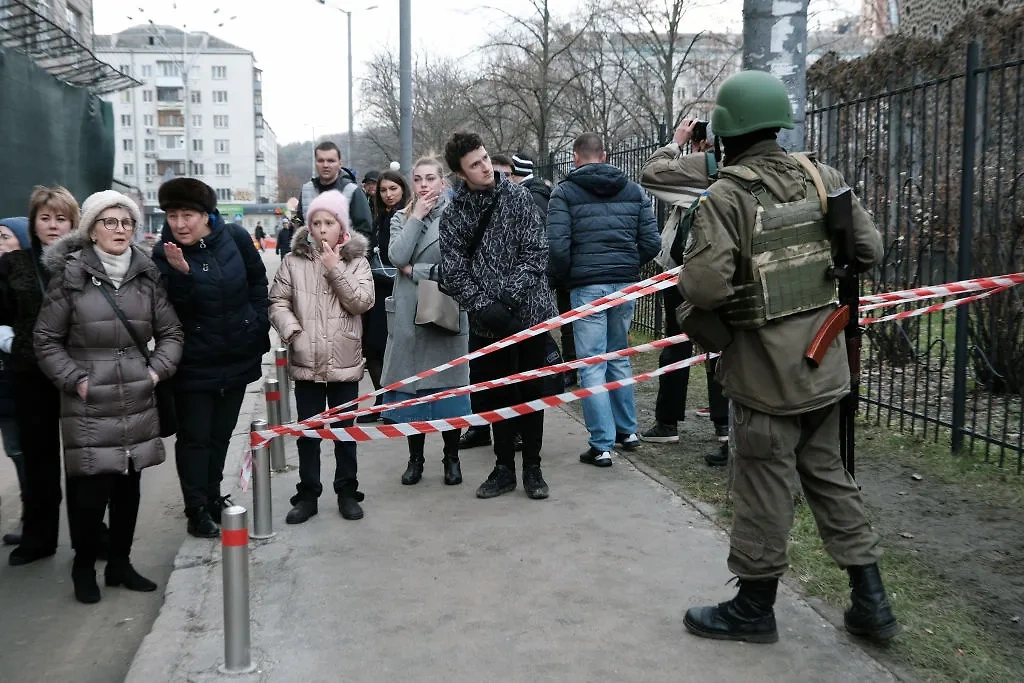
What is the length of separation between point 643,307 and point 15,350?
8.89 metres

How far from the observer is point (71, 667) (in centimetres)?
413

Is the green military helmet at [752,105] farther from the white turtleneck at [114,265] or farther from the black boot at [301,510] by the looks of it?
the black boot at [301,510]

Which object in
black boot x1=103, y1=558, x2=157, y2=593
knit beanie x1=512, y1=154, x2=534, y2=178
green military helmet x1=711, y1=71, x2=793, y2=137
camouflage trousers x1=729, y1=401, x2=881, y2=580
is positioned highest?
knit beanie x1=512, y1=154, x2=534, y2=178

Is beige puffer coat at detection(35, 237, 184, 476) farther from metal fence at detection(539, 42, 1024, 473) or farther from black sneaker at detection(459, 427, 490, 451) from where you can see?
metal fence at detection(539, 42, 1024, 473)

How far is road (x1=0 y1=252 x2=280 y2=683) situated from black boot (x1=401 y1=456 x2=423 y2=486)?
1.39 meters

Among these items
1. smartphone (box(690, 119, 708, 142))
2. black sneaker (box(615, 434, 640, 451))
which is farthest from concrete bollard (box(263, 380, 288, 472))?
smartphone (box(690, 119, 708, 142))

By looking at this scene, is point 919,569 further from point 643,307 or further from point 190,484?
point 643,307

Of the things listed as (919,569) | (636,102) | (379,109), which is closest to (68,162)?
(919,569)

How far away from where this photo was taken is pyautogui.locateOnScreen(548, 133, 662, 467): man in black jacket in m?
6.60

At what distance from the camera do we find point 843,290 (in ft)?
12.3

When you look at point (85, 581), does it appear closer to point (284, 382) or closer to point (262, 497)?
point (262, 497)

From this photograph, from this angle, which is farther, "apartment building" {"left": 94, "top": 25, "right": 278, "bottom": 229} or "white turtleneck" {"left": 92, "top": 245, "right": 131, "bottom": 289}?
"apartment building" {"left": 94, "top": 25, "right": 278, "bottom": 229}

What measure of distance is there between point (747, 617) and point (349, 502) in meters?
2.62

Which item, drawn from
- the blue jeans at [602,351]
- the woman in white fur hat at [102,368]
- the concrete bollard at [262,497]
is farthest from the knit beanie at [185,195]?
the blue jeans at [602,351]
